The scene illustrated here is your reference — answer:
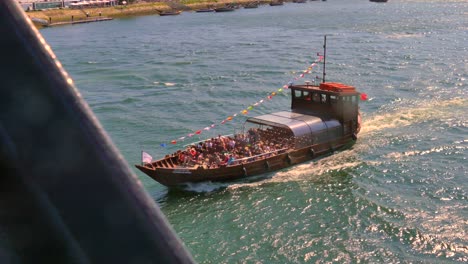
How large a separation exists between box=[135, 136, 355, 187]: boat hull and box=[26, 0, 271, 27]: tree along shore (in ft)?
321

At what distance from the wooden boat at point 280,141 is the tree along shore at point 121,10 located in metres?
94.8

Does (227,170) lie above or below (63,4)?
below

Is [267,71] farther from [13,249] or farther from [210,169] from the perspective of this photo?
[13,249]

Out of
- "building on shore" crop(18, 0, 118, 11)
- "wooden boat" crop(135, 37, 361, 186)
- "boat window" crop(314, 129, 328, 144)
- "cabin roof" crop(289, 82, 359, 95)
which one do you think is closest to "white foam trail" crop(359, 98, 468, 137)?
"wooden boat" crop(135, 37, 361, 186)

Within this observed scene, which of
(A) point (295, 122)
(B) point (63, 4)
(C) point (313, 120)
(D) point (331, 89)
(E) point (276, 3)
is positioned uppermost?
(B) point (63, 4)

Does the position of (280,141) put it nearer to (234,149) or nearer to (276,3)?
(234,149)

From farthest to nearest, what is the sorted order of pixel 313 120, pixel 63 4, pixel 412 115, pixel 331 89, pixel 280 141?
pixel 63 4, pixel 412 115, pixel 331 89, pixel 313 120, pixel 280 141

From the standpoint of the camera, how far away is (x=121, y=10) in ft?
477

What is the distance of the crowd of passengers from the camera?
29.2 metres

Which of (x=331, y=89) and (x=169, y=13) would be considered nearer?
(x=331, y=89)

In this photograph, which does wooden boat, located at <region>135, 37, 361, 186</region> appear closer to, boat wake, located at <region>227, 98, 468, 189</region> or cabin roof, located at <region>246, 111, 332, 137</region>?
cabin roof, located at <region>246, 111, 332, 137</region>

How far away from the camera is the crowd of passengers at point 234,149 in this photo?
29.2m

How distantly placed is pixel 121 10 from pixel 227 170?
125979 mm

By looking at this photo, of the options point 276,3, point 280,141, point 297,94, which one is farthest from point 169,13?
point 280,141
